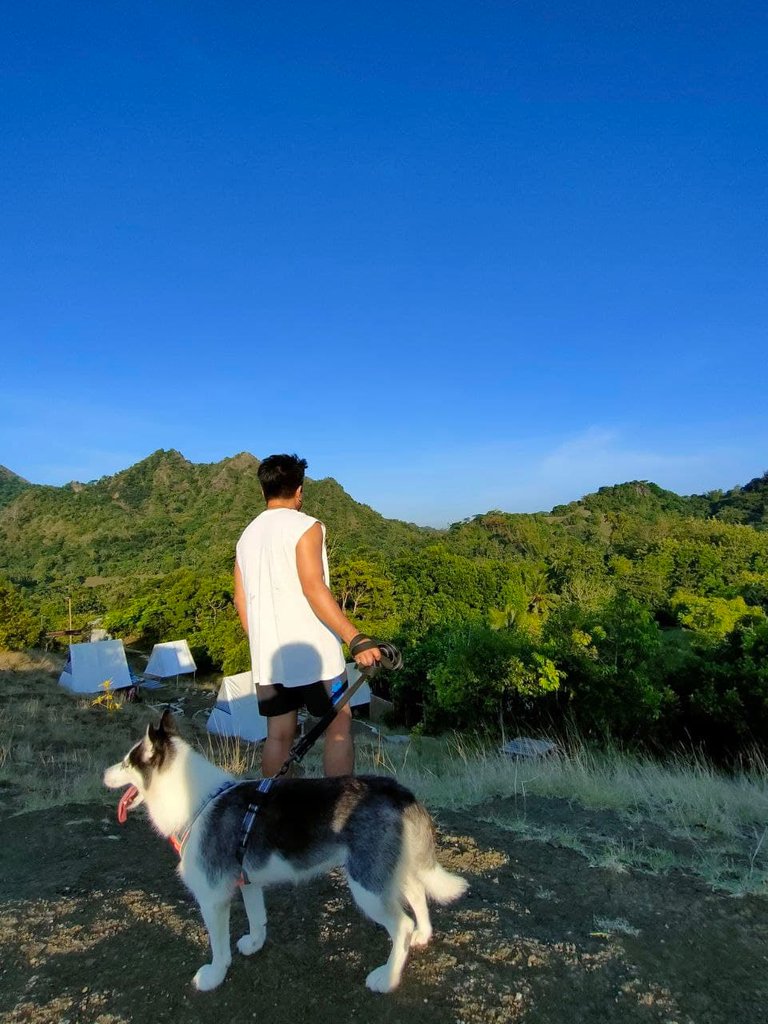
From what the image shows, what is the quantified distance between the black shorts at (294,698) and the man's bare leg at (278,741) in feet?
0.21

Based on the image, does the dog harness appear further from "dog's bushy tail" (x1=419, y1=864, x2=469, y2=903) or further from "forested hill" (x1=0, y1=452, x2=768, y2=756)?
"forested hill" (x1=0, y1=452, x2=768, y2=756)

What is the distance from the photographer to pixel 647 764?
6.36 m

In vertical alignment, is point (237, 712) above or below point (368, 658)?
below

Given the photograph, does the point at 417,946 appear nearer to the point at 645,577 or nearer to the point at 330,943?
the point at 330,943

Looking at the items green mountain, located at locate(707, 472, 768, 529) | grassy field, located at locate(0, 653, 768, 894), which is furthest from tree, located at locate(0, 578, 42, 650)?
green mountain, located at locate(707, 472, 768, 529)

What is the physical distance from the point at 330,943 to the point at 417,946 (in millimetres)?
388

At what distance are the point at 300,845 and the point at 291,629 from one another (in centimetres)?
123

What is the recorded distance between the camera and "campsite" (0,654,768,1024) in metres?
2.19

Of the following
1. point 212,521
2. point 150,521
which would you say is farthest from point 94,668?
point 150,521

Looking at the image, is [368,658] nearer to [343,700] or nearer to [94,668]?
[343,700]

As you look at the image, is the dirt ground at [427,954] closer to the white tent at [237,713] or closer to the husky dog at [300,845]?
the husky dog at [300,845]

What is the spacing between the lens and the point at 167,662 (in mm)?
34594

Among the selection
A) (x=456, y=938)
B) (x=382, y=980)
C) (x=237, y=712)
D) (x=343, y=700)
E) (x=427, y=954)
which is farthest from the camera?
(x=237, y=712)

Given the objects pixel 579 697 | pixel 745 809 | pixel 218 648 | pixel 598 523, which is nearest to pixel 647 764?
pixel 745 809
